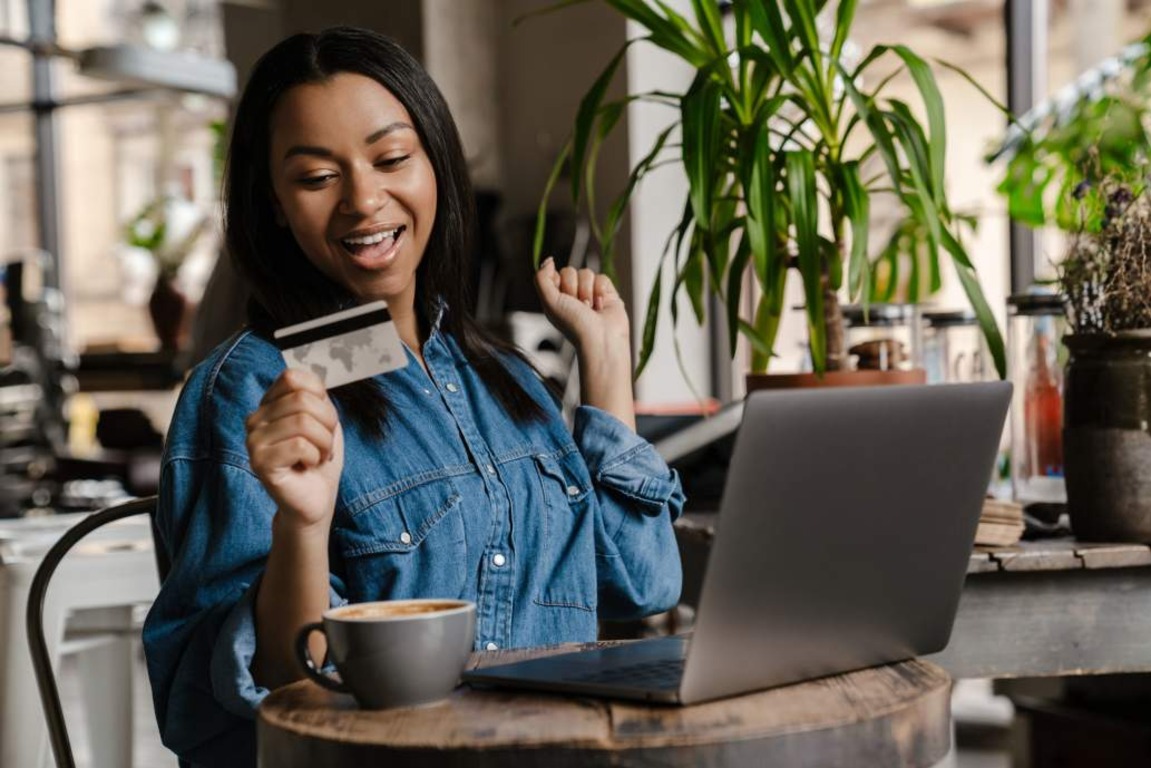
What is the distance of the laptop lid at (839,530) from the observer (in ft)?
2.92

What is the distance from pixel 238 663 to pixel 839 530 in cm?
50

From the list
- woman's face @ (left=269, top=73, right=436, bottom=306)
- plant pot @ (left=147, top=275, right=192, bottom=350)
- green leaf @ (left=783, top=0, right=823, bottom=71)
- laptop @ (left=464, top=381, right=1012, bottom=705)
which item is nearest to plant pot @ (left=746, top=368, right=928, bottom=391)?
green leaf @ (left=783, top=0, right=823, bottom=71)

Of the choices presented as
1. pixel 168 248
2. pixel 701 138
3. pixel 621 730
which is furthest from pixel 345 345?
pixel 168 248

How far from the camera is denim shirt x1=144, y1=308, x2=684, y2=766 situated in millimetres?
1221

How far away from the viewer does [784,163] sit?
1913 millimetres

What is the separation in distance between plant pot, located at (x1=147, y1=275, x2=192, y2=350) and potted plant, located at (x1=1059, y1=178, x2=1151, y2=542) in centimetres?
541

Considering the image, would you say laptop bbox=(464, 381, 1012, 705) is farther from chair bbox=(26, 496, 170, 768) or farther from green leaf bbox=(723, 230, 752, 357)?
green leaf bbox=(723, 230, 752, 357)

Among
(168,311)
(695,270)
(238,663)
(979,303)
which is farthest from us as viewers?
(168,311)

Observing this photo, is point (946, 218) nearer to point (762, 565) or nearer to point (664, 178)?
point (762, 565)

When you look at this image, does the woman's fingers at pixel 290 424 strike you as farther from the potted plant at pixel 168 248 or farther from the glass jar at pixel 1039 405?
the potted plant at pixel 168 248

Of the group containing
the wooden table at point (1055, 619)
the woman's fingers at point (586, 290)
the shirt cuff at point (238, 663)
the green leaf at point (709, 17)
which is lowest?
the wooden table at point (1055, 619)

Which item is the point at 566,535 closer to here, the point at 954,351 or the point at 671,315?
the point at 671,315

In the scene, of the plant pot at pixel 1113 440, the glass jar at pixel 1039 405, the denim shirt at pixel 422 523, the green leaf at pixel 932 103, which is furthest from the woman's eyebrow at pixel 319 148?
the glass jar at pixel 1039 405

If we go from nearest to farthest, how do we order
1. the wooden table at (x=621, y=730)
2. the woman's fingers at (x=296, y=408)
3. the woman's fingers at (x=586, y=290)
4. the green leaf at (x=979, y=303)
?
the wooden table at (x=621, y=730) → the woman's fingers at (x=296, y=408) → the woman's fingers at (x=586, y=290) → the green leaf at (x=979, y=303)
